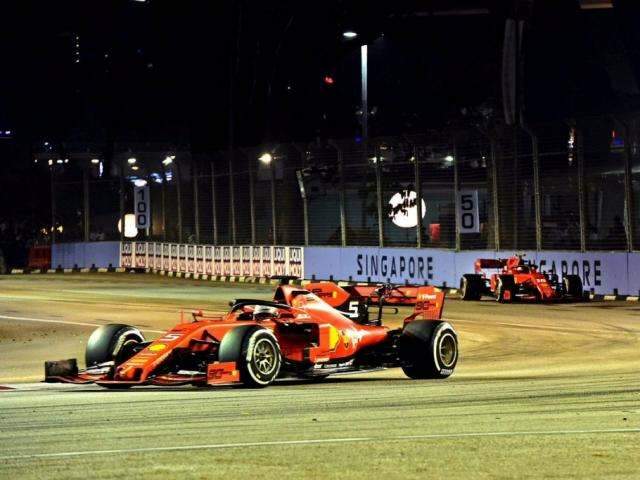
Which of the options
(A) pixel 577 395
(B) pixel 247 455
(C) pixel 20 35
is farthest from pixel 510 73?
(C) pixel 20 35

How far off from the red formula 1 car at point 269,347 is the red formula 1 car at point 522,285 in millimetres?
13538

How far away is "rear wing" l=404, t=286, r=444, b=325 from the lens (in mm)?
15414

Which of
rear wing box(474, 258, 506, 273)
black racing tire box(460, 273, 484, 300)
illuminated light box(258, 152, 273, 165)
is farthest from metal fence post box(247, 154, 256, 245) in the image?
black racing tire box(460, 273, 484, 300)

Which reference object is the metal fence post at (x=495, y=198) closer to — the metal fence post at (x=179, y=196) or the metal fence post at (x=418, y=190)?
the metal fence post at (x=418, y=190)

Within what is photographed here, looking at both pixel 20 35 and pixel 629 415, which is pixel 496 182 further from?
pixel 20 35

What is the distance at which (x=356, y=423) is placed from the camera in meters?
10.0

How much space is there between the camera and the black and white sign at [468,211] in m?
33.5

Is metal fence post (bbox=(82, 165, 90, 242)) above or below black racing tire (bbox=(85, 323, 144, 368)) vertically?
above

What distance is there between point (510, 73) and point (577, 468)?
86.1 ft

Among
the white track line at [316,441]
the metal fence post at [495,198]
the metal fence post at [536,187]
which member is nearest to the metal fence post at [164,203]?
the metal fence post at [495,198]

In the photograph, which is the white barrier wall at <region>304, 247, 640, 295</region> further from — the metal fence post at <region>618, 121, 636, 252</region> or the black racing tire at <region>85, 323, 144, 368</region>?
the black racing tire at <region>85, 323, 144, 368</region>

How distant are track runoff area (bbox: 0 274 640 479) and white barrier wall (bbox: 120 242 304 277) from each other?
21236 mm

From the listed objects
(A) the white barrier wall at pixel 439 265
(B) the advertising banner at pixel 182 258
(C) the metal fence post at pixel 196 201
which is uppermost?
(C) the metal fence post at pixel 196 201

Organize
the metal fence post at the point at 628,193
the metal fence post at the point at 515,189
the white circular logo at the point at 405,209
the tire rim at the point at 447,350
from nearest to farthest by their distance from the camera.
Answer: the tire rim at the point at 447,350 < the metal fence post at the point at 628,193 < the metal fence post at the point at 515,189 < the white circular logo at the point at 405,209
